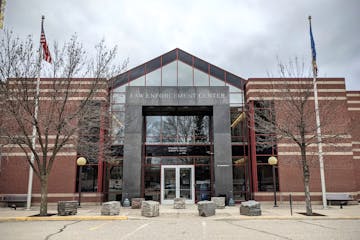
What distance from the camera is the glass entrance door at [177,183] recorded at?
2189 cm

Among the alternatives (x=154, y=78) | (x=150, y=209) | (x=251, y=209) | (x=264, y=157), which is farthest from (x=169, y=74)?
(x=251, y=209)

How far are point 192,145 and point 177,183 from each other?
3048 mm

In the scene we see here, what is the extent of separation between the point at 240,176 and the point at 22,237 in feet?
54.3

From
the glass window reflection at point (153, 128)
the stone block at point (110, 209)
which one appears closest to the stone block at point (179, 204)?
the stone block at point (110, 209)

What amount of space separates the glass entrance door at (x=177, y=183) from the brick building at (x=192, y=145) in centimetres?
7

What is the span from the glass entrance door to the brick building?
0.07 m

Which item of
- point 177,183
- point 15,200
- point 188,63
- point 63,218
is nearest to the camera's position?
point 63,218

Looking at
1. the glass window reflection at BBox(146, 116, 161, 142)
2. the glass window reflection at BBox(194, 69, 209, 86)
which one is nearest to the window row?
the glass window reflection at BBox(146, 116, 161, 142)

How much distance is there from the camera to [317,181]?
21.7m

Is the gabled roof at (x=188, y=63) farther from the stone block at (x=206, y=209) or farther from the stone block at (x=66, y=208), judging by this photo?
the stone block at (x=206, y=209)

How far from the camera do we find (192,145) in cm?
2273

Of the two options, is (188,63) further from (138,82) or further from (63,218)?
(63,218)

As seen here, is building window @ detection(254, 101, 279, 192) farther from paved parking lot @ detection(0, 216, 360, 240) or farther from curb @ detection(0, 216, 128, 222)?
curb @ detection(0, 216, 128, 222)

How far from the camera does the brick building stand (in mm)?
21375
